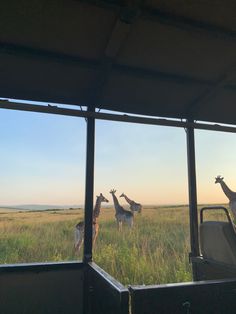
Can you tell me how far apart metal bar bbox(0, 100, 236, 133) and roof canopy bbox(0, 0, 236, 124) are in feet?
0.44

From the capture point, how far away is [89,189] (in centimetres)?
269

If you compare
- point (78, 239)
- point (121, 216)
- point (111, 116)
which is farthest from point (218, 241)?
point (121, 216)

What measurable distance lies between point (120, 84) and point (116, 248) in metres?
3.44

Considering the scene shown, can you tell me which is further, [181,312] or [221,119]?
[221,119]

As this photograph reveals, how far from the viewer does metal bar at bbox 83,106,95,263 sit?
259 cm

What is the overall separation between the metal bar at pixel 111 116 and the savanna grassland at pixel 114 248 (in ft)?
3.17

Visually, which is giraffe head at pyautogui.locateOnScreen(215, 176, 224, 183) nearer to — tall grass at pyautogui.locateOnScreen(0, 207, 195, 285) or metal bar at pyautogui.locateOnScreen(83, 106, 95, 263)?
tall grass at pyautogui.locateOnScreen(0, 207, 195, 285)

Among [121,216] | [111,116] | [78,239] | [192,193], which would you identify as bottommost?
[78,239]

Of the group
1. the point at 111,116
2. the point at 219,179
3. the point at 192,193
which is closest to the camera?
the point at 111,116

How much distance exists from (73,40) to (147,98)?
106 centimetres

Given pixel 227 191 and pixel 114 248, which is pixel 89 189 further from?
pixel 227 191

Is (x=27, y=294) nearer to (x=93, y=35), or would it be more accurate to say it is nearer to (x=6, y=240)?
(x=93, y=35)

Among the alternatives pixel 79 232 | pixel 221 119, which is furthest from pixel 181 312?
pixel 79 232

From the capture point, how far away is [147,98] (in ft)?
9.56
